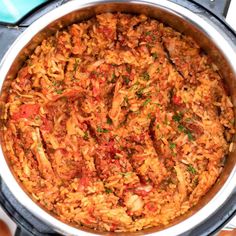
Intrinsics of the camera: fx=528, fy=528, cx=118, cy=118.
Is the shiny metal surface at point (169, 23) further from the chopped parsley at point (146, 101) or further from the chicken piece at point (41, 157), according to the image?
the chopped parsley at point (146, 101)

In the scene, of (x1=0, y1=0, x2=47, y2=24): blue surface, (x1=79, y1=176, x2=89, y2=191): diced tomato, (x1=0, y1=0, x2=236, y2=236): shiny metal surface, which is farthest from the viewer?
(x1=0, y1=0, x2=47, y2=24): blue surface

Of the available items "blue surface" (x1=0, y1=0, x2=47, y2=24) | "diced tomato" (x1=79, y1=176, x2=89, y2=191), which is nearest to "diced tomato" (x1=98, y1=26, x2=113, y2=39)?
"blue surface" (x1=0, y1=0, x2=47, y2=24)

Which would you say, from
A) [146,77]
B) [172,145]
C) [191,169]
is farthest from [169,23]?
[191,169]

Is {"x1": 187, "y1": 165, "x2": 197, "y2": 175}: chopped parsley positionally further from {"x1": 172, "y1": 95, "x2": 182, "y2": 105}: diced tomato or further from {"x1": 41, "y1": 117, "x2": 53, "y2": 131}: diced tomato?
{"x1": 41, "y1": 117, "x2": 53, "y2": 131}: diced tomato

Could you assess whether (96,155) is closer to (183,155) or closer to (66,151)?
(66,151)

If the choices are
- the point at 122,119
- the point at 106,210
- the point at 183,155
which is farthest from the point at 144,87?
the point at 106,210

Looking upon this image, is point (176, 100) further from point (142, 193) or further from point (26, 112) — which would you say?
point (26, 112)
